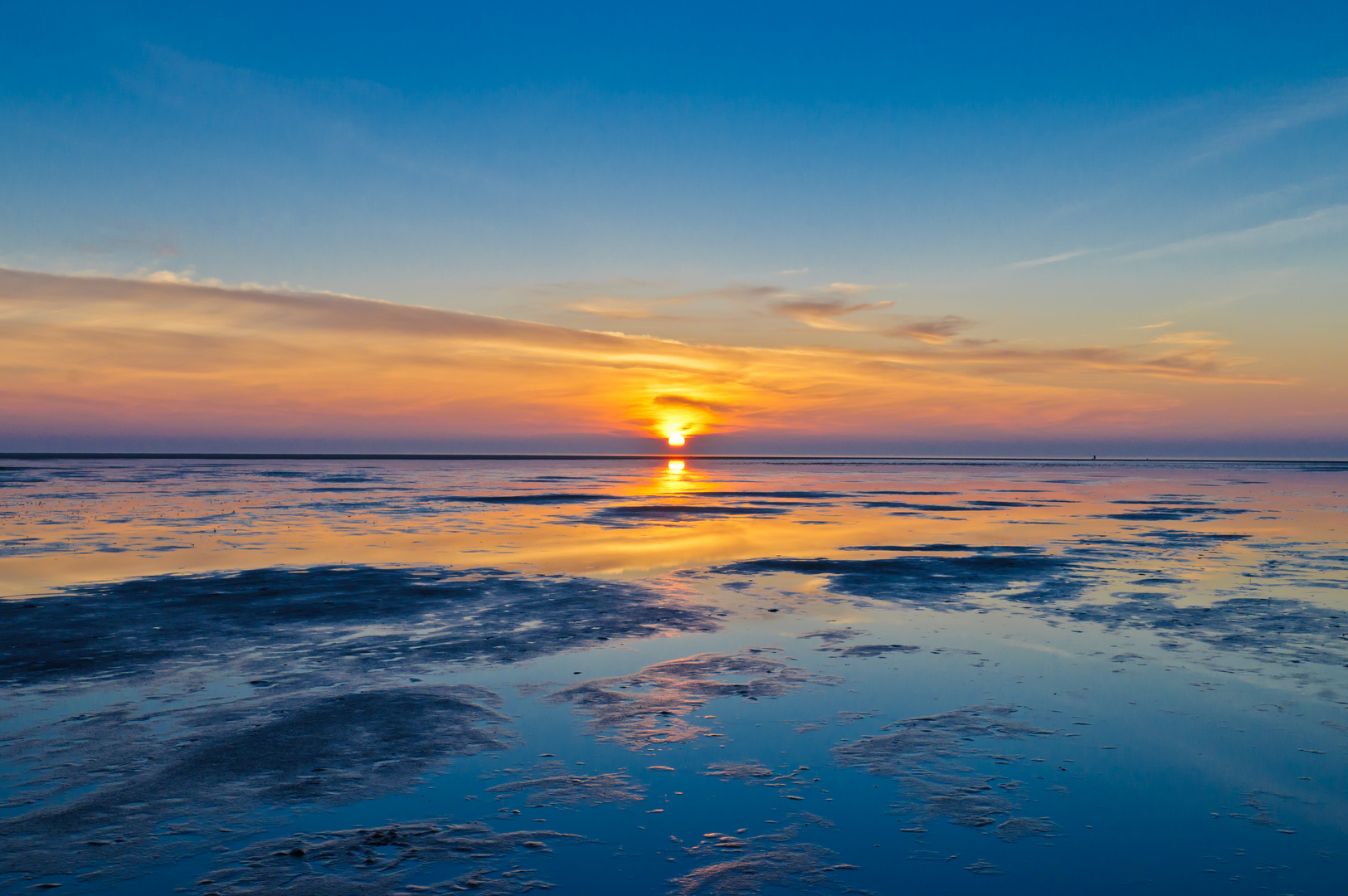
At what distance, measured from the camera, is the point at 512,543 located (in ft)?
77.0

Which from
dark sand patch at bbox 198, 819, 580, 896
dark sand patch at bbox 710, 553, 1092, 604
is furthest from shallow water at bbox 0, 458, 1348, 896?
dark sand patch at bbox 710, 553, 1092, 604

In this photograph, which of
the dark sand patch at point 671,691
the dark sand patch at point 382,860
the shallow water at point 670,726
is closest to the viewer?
the dark sand patch at point 382,860

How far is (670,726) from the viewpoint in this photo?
8.03 m

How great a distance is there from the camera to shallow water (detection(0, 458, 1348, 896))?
5.42m

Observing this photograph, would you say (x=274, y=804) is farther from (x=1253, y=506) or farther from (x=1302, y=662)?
(x=1253, y=506)

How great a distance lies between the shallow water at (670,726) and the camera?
5.42 meters

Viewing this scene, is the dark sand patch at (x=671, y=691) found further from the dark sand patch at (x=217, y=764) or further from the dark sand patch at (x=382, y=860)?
the dark sand patch at (x=382, y=860)

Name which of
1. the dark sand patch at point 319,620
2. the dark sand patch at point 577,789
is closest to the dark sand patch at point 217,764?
the dark sand patch at point 577,789

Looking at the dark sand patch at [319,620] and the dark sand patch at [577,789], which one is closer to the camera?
the dark sand patch at [577,789]

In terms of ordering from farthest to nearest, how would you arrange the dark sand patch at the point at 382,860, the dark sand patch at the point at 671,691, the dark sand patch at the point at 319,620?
the dark sand patch at the point at 319,620 < the dark sand patch at the point at 671,691 < the dark sand patch at the point at 382,860

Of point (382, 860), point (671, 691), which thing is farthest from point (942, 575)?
point (382, 860)

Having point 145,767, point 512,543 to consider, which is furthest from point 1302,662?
point 512,543

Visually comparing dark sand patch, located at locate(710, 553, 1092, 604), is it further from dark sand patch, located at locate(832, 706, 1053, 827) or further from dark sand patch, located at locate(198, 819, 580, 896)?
dark sand patch, located at locate(198, 819, 580, 896)

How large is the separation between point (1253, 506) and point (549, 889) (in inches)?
1704
